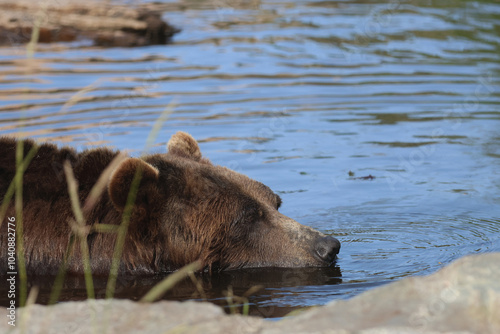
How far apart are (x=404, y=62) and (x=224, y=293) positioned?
397 inches

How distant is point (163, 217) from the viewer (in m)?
5.90

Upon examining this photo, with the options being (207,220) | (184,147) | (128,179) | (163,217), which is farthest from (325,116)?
(128,179)

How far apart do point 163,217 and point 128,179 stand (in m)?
0.48

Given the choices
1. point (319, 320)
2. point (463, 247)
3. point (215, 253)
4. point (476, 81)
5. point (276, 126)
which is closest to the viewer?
point (319, 320)

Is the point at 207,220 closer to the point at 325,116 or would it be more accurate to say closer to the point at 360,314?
the point at 360,314

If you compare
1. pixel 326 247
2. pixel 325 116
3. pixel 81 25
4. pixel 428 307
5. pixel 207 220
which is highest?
pixel 428 307

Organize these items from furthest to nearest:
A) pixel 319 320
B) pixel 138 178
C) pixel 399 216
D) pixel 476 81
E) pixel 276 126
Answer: pixel 476 81 < pixel 276 126 < pixel 399 216 < pixel 138 178 < pixel 319 320

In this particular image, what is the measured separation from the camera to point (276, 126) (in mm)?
11367

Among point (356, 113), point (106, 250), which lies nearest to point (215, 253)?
point (106, 250)

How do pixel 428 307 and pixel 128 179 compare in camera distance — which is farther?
pixel 128 179

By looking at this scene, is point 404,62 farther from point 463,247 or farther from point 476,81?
point 463,247

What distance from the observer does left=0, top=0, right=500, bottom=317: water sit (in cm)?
681

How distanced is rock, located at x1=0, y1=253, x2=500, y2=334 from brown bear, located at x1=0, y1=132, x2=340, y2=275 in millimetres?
1513

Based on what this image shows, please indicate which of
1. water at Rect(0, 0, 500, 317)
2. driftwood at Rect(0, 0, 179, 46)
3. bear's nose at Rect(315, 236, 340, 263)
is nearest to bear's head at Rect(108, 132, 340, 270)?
bear's nose at Rect(315, 236, 340, 263)
